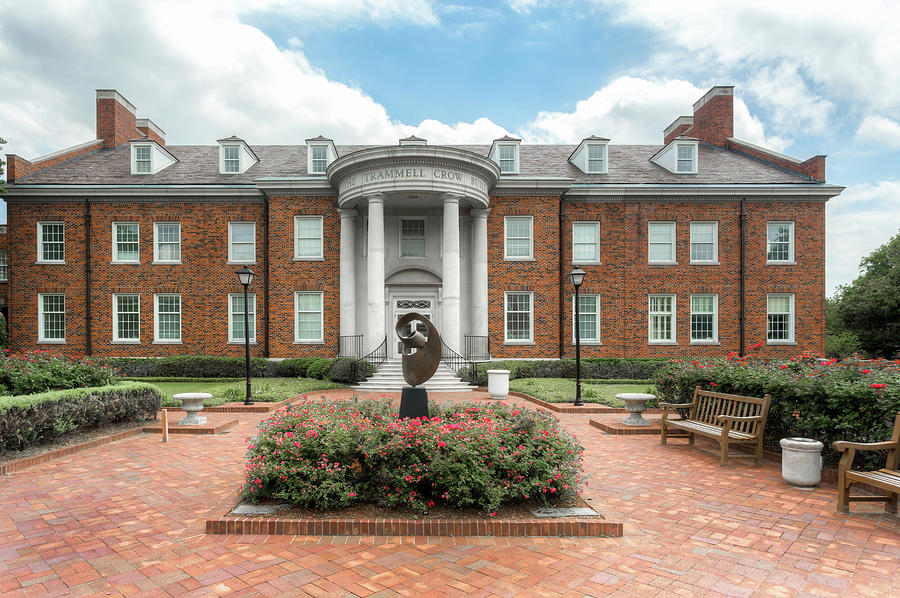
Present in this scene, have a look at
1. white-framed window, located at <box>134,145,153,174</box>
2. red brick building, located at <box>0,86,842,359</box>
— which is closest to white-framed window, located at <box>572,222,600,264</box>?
red brick building, located at <box>0,86,842,359</box>

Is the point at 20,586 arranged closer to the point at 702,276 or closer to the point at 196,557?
the point at 196,557

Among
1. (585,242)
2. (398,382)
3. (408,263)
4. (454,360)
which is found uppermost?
(585,242)

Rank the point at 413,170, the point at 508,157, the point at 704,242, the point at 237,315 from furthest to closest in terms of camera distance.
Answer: the point at 508,157, the point at 704,242, the point at 237,315, the point at 413,170

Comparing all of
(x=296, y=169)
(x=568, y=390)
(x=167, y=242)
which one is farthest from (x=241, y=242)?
(x=568, y=390)

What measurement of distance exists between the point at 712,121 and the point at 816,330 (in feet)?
39.4

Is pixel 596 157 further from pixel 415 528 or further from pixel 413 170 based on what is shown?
pixel 415 528

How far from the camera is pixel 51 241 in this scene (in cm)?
2202

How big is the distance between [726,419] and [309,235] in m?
17.8

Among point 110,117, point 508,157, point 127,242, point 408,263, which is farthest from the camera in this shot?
point 110,117

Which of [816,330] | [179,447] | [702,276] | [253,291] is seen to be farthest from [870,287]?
[179,447]

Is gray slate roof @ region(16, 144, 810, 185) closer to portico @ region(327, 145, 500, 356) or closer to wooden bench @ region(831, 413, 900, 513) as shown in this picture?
portico @ region(327, 145, 500, 356)

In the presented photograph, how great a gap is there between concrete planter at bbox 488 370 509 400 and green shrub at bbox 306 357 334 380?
269 inches

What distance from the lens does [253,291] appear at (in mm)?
21922

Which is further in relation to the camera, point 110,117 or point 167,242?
point 110,117
